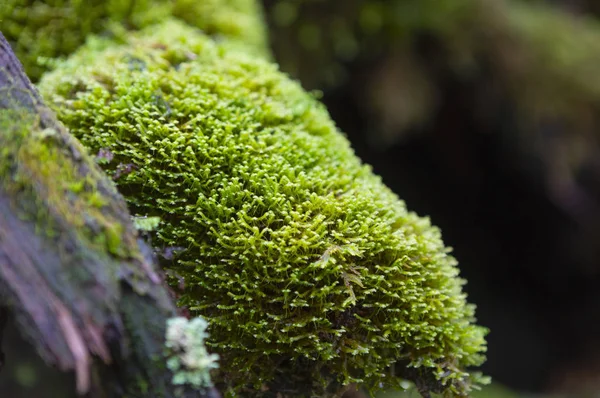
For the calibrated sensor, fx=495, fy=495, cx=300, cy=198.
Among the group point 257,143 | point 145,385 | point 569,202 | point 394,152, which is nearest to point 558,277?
point 569,202

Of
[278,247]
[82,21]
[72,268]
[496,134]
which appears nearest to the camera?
[72,268]

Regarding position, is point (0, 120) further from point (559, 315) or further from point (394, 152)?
point (559, 315)

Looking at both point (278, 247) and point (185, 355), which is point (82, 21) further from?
point (185, 355)

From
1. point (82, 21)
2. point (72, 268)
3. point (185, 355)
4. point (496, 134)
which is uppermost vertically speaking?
point (496, 134)

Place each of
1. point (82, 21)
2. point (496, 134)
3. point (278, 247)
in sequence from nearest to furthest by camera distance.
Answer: point (278, 247) → point (82, 21) → point (496, 134)

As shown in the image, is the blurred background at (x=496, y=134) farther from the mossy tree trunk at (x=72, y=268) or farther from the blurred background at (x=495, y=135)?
the mossy tree trunk at (x=72, y=268)

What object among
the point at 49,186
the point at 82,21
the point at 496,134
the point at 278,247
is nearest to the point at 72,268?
the point at 49,186

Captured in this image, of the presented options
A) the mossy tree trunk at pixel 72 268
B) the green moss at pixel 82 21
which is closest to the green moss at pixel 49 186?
the mossy tree trunk at pixel 72 268
